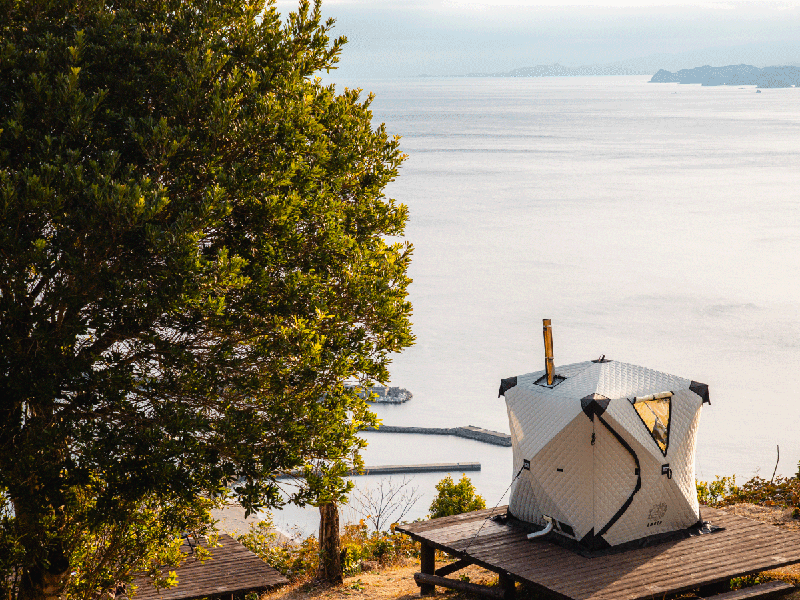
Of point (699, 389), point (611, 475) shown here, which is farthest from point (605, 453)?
point (699, 389)

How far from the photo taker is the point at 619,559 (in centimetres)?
1029

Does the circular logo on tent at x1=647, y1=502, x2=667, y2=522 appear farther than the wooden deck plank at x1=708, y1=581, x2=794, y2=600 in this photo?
Yes

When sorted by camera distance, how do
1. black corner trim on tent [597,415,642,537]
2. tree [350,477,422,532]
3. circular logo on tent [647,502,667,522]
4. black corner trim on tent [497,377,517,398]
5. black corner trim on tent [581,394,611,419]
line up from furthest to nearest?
tree [350,477,422,532] < black corner trim on tent [497,377,517,398] < circular logo on tent [647,502,667,522] < black corner trim on tent [597,415,642,537] < black corner trim on tent [581,394,611,419]

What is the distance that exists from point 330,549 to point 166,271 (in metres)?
6.32

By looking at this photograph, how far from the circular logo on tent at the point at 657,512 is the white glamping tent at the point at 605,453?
1cm

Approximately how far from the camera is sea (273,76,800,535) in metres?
41.2

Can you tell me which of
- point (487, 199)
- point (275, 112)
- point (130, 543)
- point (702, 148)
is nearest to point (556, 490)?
point (130, 543)

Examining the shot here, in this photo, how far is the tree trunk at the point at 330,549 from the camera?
Answer: 12.6 metres

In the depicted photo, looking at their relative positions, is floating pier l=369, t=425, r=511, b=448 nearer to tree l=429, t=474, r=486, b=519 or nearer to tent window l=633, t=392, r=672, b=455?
tree l=429, t=474, r=486, b=519

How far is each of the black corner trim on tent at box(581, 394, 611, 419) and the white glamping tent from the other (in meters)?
0.01

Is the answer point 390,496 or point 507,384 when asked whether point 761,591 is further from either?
point 390,496

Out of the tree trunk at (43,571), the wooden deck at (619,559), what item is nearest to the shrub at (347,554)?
the wooden deck at (619,559)

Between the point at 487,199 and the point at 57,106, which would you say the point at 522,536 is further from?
the point at 487,199

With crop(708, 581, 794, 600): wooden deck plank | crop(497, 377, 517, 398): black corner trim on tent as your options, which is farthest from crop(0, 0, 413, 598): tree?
crop(708, 581, 794, 600): wooden deck plank
